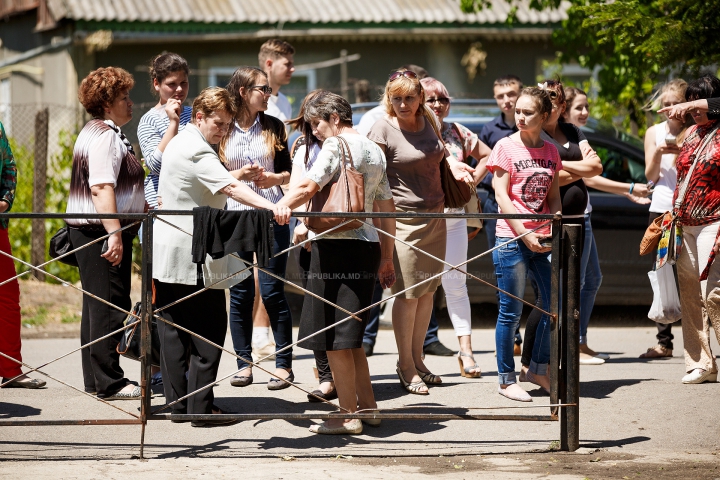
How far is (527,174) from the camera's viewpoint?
5.81m

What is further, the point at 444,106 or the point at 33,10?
the point at 33,10

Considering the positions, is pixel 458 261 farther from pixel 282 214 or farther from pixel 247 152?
pixel 282 214

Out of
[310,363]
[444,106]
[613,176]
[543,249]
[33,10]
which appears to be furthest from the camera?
[33,10]

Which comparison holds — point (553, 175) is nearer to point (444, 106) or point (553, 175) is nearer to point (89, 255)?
point (444, 106)

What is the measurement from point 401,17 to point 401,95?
1063 cm

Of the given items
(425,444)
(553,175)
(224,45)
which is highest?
(224,45)

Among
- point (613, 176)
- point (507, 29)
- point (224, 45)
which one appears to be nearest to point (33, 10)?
point (224, 45)

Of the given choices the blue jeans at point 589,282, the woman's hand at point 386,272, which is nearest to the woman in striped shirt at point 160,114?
the woman's hand at point 386,272

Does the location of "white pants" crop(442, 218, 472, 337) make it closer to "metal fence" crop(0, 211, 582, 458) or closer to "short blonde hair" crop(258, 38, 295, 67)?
"metal fence" crop(0, 211, 582, 458)

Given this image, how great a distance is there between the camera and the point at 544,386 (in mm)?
5930

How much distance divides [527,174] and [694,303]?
1.60 metres

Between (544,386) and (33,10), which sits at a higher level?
(33,10)

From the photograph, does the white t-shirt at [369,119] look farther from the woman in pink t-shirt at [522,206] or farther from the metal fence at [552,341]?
the metal fence at [552,341]

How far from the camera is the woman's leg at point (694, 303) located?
20.3ft
